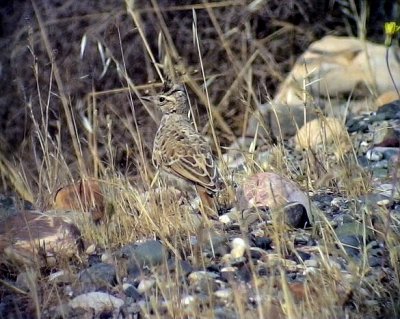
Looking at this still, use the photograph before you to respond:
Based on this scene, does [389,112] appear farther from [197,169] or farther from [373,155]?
[197,169]

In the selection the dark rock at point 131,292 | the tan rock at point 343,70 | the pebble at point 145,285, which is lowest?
the tan rock at point 343,70

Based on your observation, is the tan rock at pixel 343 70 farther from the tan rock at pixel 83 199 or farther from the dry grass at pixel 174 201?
the tan rock at pixel 83 199

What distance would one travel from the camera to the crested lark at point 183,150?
6371mm

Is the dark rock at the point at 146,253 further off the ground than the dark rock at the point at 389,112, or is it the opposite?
the dark rock at the point at 146,253

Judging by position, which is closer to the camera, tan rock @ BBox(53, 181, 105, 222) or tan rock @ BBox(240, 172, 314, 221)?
tan rock @ BBox(240, 172, 314, 221)

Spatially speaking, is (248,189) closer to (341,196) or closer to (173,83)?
(341,196)

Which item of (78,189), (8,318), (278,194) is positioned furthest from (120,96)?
(8,318)

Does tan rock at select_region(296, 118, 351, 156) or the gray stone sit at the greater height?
the gray stone

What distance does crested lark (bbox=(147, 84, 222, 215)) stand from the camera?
6.37 m

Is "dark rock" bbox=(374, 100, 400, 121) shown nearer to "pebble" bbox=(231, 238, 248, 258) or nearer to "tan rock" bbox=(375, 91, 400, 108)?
"tan rock" bbox=(375, 91, 400, 108)

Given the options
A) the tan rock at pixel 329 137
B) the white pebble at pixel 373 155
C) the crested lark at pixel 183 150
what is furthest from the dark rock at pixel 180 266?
the white pebble at pixel 373 155

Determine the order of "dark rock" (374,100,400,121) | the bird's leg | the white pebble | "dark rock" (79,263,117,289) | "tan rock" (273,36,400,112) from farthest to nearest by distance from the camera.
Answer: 1. "tan rock" (273,36,400,112)
2. "dark rock" (374,100,400,121)
3. the white pebble
4. the bird's leg
5. "dark rock" (79,263,117,289)

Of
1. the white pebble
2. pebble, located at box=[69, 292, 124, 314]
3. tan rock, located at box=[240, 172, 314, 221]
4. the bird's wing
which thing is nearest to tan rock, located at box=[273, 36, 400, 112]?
the white pebble

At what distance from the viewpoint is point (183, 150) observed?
6859 millimetres
